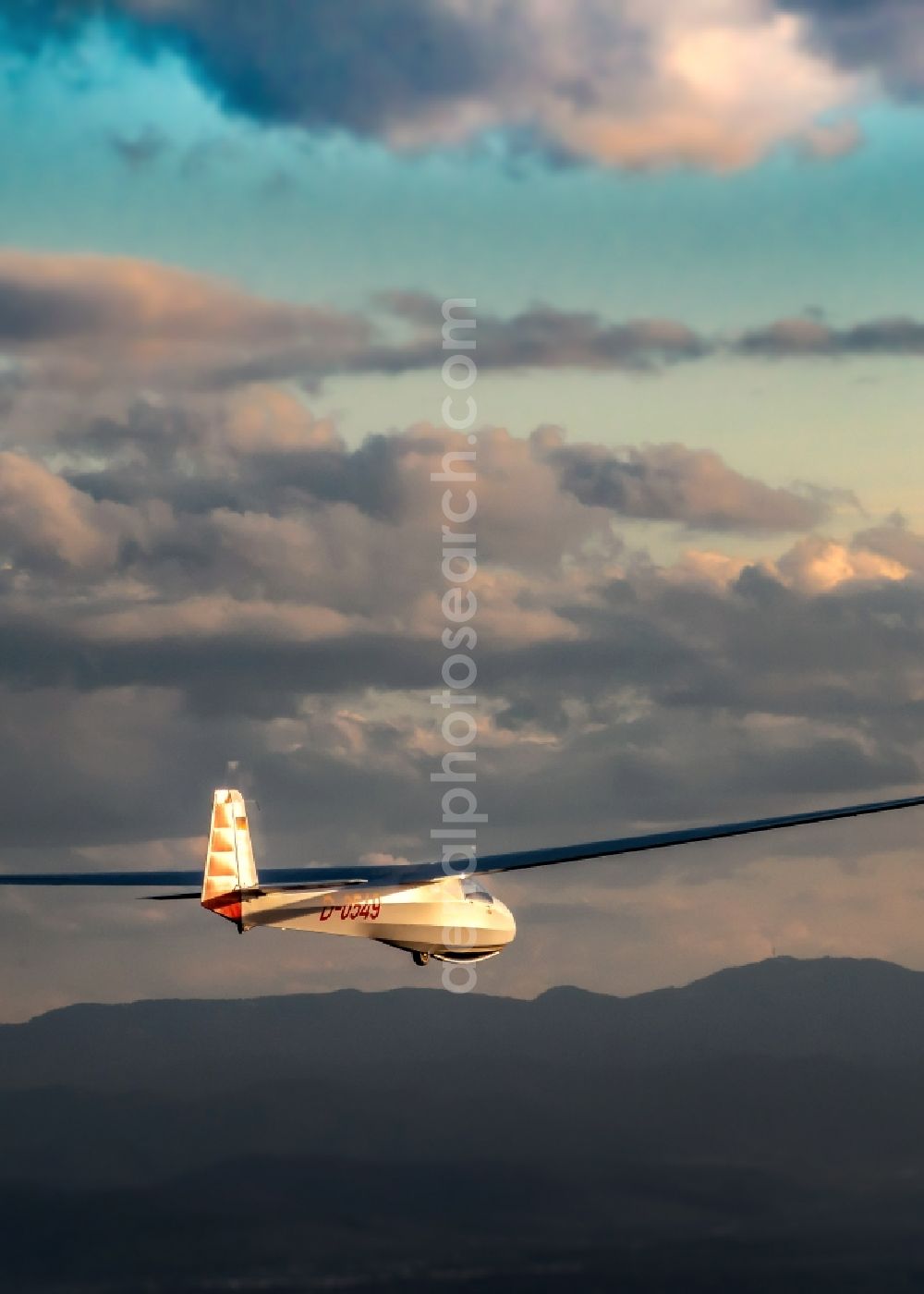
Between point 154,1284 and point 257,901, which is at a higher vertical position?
point 257,901

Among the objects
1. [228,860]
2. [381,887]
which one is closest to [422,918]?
[381,887]

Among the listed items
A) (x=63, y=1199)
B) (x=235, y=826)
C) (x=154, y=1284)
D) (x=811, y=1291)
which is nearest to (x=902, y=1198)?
(x=811, y=1291)

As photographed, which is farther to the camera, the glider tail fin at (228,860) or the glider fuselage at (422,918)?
the glider fuselage at (422,918)

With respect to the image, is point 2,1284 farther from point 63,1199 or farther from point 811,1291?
point 811,1291

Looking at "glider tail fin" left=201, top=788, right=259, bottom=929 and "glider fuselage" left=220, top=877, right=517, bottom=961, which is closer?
"glider tail fin" left=201, top=788, right=259, bottom=929
